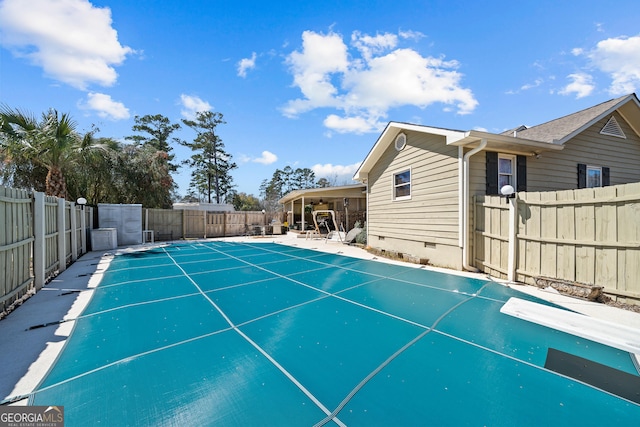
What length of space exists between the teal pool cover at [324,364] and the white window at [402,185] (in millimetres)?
4528

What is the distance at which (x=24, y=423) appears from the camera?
5.58ft

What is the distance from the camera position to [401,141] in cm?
846

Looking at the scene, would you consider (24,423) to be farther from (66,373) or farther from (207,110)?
(207,110)

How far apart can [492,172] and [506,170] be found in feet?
2.45

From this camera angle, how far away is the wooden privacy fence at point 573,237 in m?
3.60

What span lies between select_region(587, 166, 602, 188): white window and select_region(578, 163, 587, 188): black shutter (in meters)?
0.23

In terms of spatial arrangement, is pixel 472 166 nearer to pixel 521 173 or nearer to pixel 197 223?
pixel 521 173

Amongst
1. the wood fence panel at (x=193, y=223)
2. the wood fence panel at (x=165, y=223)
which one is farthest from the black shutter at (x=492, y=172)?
the wood fence panel at (x=165, y=223)

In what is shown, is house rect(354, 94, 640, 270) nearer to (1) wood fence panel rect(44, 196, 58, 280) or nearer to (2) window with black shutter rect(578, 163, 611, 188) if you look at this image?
(2) window with black shutter rect(578, 163, 611, 188)

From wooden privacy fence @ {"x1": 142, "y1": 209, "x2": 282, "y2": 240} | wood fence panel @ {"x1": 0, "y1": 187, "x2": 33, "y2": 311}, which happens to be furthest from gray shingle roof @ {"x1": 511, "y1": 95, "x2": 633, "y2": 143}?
wooden privacy fence @ {"x1": 142, "y1": 209, "x2": 282, "y2": 240}

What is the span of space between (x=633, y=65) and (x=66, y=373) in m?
12.4

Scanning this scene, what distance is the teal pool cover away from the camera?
5.65ft

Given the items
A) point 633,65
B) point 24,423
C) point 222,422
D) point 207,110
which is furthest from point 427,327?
point 207,110

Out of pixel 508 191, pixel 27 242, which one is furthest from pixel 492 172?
pixel 27 242
